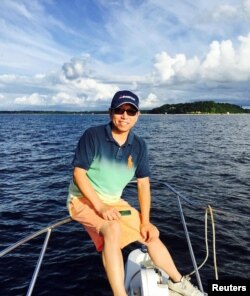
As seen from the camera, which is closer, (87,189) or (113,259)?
(113,259)

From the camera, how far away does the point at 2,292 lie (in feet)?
26.6

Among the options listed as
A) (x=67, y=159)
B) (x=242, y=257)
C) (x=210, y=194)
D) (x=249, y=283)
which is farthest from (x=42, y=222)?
(x=67, y=159)

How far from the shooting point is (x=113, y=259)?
3766 mm

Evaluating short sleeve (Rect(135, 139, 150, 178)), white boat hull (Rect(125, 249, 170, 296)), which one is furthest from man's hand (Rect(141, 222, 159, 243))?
short sleeve (Rect(135, 139, 150, 178))

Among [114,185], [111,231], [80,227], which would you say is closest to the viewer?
[111,231]

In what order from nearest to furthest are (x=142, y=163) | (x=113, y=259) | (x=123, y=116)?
(x=113, y=259), (x=123, y=116), (x=142, y=163)

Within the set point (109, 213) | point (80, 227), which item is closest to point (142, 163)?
point (109, 213)

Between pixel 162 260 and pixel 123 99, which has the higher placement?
pixel 123 99

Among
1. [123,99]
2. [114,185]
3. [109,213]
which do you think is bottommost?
[109,213]

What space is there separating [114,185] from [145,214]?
57cm

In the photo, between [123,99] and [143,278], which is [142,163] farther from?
[143,278]

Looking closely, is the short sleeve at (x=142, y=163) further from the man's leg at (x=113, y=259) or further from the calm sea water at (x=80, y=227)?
the calm sea water at (x=80, y=227)

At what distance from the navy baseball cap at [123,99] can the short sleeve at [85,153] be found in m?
0.50

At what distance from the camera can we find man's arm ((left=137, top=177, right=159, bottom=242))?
4.40 m
